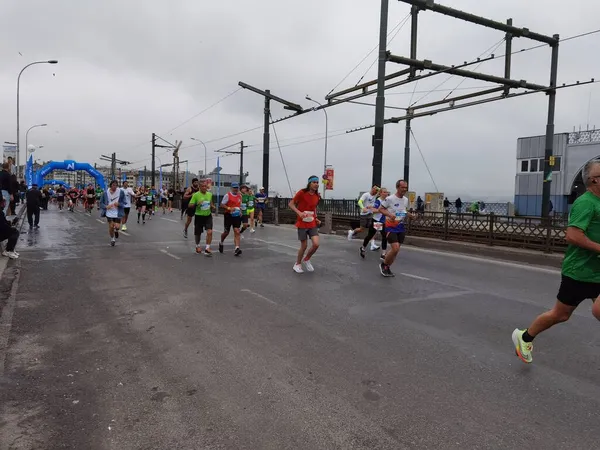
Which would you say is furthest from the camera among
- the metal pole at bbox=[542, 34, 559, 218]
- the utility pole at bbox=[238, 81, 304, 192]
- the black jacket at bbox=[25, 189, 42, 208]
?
the utility pole at bbox=[238, 81, 304, 192]

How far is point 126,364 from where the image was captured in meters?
4.10

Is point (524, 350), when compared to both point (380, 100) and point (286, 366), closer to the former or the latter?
point (286, 366)

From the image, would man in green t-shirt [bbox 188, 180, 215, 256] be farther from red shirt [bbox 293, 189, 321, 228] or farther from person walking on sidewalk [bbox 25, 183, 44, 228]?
person walking on sidewalk [bbox 25, 183, 44, 228]

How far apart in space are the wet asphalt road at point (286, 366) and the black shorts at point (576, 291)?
69 cm

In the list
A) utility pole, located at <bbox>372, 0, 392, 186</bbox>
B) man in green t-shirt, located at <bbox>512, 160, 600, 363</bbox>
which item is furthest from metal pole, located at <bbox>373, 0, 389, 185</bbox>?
man in green t-shirt, located at <bbox>512, 160, 600, 363</bbox>

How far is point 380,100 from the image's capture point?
611 inches

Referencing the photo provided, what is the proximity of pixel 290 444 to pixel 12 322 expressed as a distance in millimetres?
4142

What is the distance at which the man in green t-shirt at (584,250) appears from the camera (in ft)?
11.8

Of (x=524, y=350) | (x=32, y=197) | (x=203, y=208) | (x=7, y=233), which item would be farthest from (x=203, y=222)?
(x=32, y=197)

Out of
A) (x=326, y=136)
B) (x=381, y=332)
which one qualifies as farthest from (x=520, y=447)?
(x=326, y=136)

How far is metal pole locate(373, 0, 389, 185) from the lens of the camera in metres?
15.2

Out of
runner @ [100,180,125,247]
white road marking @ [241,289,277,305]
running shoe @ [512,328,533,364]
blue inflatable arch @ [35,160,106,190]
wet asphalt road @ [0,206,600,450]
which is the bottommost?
wet asphalt road @ [0,206,600,450]

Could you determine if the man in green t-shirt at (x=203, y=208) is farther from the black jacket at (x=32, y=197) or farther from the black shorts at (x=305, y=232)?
the black jacket at (x=32, y=197)

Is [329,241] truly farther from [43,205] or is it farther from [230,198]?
[43,205]
